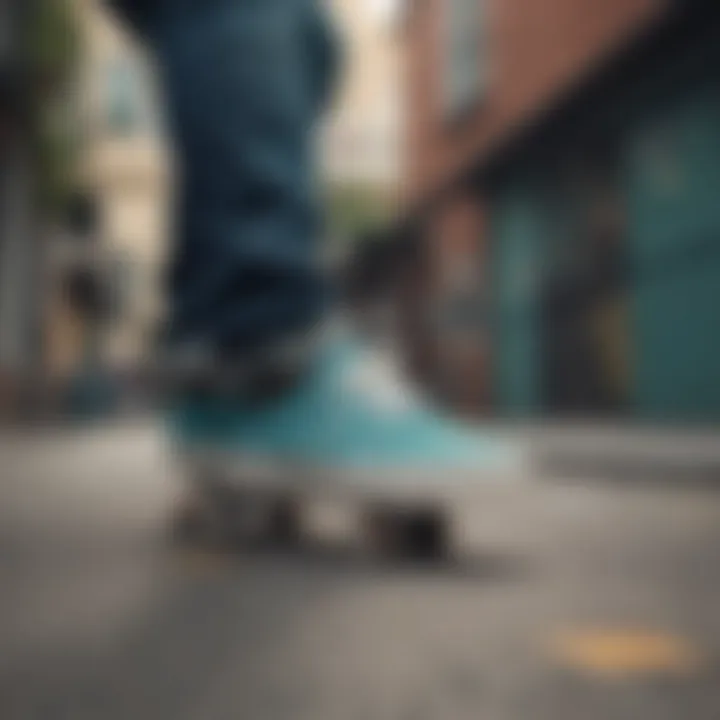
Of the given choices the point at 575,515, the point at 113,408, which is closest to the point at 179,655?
the point at 575,515

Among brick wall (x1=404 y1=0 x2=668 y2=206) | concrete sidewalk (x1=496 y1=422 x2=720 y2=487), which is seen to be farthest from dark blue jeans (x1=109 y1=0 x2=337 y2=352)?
brick wall (x1=404 y1=0 x2=668 y2=206)

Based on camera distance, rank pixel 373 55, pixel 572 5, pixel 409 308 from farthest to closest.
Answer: pixel 409 308
pixel 572 5
pixel 373 55

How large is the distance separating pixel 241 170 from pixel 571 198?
2.37m

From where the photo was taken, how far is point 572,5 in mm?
2879

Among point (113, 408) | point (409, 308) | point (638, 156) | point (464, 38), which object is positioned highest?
point (464, 38)

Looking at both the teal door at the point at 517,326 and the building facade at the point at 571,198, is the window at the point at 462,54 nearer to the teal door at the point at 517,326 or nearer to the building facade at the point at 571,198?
the building facade at the point at 571,198

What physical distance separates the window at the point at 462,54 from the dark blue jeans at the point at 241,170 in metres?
1.59

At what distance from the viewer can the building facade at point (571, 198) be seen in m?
2.66

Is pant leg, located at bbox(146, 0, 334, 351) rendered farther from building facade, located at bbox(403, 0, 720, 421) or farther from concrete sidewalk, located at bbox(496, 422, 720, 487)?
building facade, located at bbox(403, 0, 720, 421)

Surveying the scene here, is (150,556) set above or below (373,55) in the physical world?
below

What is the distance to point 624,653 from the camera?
533mm

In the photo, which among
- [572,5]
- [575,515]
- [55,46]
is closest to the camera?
[575,515]

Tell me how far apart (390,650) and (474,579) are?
23 cm

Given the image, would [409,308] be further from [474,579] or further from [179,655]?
[179,655]
